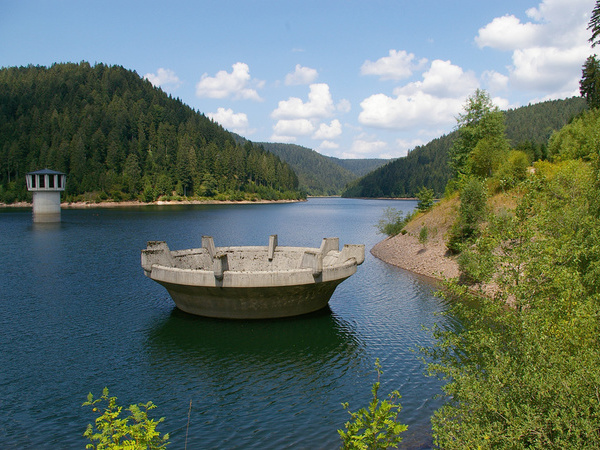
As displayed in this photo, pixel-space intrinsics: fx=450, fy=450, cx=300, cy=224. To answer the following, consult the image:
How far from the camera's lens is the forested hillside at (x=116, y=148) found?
142 m

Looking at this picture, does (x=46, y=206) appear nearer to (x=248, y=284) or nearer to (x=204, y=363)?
(x=248, y=284)

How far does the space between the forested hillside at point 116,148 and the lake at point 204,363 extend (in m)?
121

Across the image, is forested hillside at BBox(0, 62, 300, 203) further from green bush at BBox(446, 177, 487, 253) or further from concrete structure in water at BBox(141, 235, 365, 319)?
concrete structure in water at BBox(141, 235, 365, 319)

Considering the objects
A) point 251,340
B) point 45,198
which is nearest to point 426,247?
point 251,340

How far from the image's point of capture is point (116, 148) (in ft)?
503

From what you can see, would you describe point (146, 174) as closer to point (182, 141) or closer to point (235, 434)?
point (182, 141)

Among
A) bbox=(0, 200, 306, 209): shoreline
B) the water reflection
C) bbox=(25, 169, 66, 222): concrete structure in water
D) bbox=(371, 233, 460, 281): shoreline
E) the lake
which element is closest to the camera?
the lake

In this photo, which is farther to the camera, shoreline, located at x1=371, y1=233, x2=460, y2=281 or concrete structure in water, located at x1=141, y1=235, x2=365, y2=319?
shoreline, located at x1=371, y1=233, x2=460, y2=281

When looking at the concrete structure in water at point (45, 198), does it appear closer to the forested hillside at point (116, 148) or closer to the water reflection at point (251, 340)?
the forested hillside at point (116, 148)

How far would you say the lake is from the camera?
11.2m

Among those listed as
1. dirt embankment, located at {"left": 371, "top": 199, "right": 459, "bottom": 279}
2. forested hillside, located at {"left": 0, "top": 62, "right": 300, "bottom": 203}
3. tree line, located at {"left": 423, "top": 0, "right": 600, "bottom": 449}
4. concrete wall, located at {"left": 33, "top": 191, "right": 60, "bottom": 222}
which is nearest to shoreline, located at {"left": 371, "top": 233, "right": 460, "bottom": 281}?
dirt embankment, located at {"left": 371, "top": 199, "right": 459, "bottom": 279}

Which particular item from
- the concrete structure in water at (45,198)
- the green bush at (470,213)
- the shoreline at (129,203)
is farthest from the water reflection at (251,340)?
the shoreline at (129,203)

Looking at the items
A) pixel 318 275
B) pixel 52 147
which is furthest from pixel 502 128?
pixel 52 147

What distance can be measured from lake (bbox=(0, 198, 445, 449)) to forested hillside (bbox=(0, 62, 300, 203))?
120692mm
